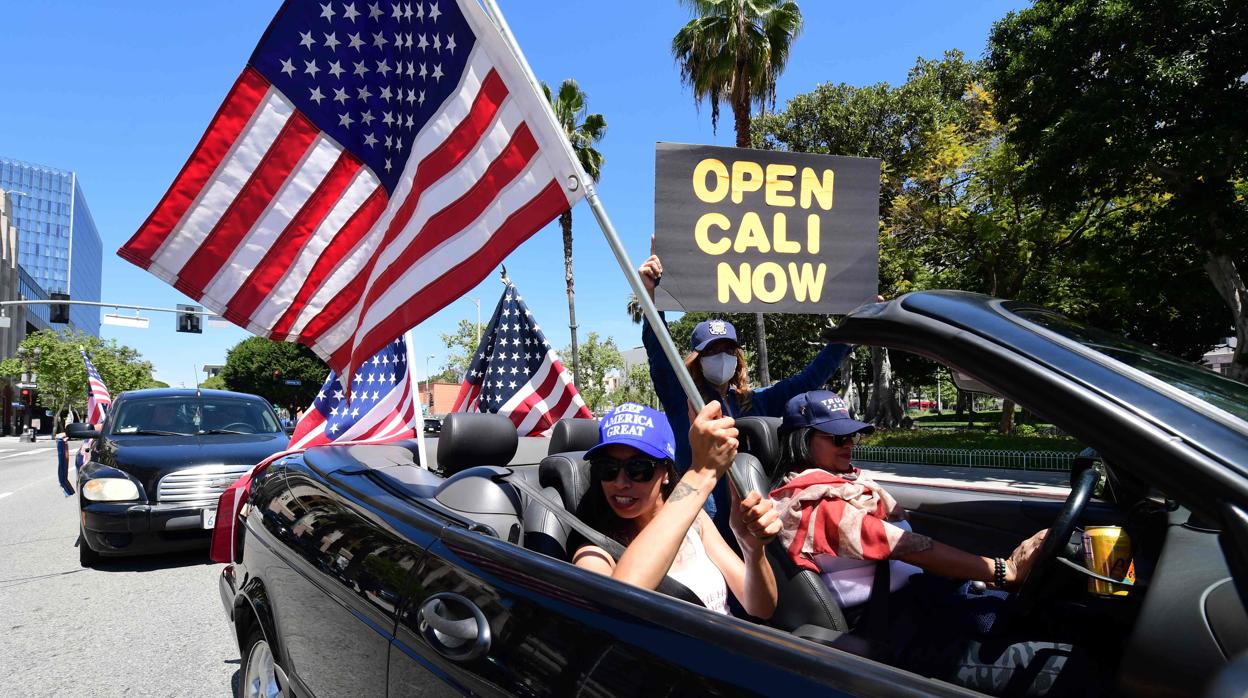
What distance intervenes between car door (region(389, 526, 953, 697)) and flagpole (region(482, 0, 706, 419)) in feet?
2.10

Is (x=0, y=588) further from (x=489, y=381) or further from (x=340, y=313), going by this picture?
(x=340, y=313)

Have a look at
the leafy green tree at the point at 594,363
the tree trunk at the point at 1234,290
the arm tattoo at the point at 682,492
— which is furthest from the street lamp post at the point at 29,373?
the tree trunk at the point at 1234,290

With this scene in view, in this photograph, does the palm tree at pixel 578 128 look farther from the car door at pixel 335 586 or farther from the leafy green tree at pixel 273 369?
the leafy green tree at pixel 273 369

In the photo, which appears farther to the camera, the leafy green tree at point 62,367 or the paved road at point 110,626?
the leafy green tree at point 62,367

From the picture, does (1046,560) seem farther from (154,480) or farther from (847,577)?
(154,480)

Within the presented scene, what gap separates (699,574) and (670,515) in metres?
0.46

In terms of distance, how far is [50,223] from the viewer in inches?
5202

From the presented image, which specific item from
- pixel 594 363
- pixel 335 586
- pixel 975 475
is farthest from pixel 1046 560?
pixel 594 363

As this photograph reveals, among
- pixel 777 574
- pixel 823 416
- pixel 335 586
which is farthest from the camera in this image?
pixel 823 416

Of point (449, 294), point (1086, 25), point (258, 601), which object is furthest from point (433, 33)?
point (1086, 25)

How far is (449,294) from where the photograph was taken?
3039mm

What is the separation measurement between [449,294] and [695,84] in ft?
57.8

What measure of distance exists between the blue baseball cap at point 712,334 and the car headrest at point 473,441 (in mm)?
999

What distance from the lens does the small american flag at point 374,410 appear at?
4605mm
